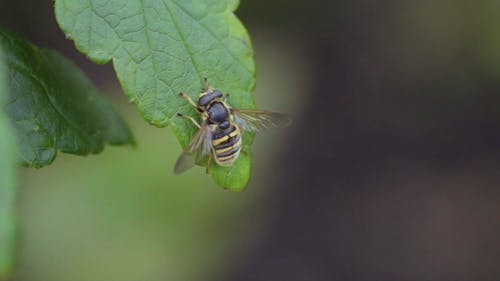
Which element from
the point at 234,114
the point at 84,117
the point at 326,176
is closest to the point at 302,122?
the point at 326,176

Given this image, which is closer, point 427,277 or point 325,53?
point 427,277

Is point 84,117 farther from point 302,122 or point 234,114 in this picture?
point 302,122

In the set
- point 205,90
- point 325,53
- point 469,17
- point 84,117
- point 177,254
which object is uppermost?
point 469,17

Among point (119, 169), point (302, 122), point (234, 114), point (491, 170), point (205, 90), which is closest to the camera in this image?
point (205, 90)

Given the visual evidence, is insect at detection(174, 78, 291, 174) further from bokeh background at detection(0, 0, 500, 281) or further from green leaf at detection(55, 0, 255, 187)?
bokeh background at detection(0, 0, 500, 281)

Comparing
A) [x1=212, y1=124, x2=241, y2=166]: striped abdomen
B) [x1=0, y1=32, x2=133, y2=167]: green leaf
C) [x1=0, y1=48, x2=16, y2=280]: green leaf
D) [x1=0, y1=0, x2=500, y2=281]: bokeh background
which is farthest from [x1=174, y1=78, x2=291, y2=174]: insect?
[x1=0, y1=0, x2=500, y2=281]: bokeh background

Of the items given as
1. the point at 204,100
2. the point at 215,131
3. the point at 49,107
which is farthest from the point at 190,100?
the point at 215,131

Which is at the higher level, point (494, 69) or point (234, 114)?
point (494, 69)

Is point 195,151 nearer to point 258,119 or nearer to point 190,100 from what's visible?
point 190,100
